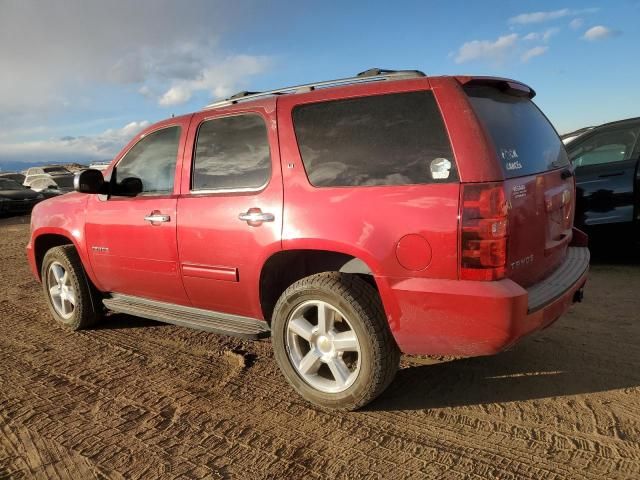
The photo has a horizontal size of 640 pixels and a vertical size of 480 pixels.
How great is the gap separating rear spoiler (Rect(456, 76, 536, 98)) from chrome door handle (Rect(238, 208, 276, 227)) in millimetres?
1348

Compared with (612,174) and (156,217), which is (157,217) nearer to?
(156,217)

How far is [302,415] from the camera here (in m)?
2.98

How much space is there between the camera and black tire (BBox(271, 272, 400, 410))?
2752 mm

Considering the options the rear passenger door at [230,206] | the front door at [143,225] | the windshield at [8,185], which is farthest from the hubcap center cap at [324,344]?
the windshield at [8,185]

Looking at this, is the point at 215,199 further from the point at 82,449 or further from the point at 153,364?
the point at 82,449

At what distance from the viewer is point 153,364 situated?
3826mm

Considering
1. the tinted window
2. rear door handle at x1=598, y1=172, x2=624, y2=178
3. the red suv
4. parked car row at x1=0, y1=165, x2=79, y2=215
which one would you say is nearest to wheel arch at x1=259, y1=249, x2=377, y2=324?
the red suv

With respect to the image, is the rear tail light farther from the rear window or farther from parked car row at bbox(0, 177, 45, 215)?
parked car row at bbox(0, 177, 45, 215)

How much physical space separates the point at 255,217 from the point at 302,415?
124 centimetres

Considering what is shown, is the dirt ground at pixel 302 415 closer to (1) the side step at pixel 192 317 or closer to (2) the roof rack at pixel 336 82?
(1) the side step at pixel 192 317

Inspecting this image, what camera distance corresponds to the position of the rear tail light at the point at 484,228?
2.44 metres

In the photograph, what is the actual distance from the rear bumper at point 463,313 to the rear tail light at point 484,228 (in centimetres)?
10

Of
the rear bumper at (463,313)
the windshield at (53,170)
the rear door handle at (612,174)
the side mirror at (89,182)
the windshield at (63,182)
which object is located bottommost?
the rear bumper at (463,313)

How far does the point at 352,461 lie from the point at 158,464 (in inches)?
39.1
